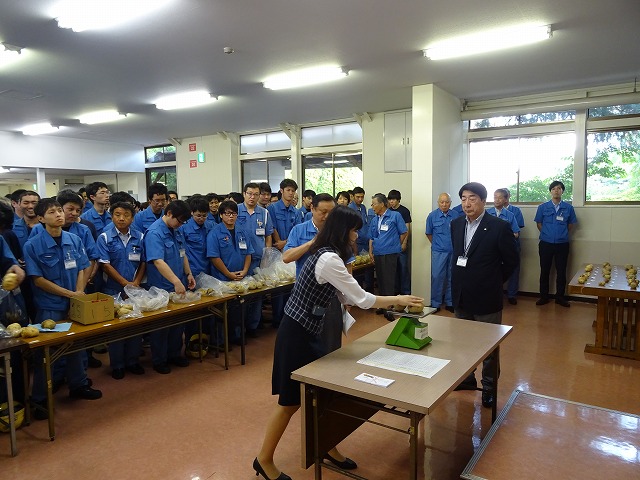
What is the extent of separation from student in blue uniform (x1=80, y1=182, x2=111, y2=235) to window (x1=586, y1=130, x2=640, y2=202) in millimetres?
6645

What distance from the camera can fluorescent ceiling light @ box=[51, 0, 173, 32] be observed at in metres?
3.40

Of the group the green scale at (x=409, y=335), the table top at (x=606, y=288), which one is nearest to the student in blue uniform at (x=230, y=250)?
the green scale at (x=409, y=335)

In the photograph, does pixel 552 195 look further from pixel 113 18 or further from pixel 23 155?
pixel 23 155

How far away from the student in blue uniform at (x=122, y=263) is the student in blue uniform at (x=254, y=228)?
1.14 meters

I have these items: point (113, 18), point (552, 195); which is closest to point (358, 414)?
point (113, 18)

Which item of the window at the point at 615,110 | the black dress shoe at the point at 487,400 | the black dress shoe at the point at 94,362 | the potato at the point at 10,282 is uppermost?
the window at the point at 615,110

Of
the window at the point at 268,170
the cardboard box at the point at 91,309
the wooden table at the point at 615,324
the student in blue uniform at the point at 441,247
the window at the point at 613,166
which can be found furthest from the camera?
the window at the point at 268,170

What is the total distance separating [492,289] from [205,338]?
112 inches

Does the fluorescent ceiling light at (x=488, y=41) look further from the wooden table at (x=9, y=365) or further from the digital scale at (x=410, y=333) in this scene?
the wooden table at (x=9, y=365)

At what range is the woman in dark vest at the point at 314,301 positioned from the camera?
202 centimetres

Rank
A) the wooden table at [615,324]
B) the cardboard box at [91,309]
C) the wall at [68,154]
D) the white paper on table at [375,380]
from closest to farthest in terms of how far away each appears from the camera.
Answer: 1. the white paper on table at [375,380]
2. the cardboard box at [91,309]
3. the wooden table at [615,324]
4. the wall at [68,154]

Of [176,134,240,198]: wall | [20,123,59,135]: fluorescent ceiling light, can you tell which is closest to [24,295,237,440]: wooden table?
[176,134,240,198]: wall

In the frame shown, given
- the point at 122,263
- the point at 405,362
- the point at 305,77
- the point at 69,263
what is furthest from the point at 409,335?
the point at 305,77

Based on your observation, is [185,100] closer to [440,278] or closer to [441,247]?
[441,247]
